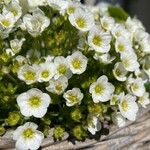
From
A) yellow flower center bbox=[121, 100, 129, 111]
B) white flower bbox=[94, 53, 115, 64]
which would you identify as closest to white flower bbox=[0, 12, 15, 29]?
white flower bbox=[94, 53, 115, 64]

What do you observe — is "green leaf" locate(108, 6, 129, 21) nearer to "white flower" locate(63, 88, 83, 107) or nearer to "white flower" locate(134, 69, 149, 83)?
"white flower" locate(134, 69, 149, 83)

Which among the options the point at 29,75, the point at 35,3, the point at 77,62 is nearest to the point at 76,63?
the point at 77,62

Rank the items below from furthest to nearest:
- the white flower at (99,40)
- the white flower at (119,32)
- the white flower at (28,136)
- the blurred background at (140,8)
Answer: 1. the blurred background at (140,8)
2. the white flower at (119,32)
3. the white flower at (99,40)
4. the white flower at (28,136)

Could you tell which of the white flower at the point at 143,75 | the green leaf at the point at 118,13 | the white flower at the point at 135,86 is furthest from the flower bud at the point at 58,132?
the green leaf at the point at 118,13

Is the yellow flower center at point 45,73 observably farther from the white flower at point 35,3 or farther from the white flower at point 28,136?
the white flower at point 35,3

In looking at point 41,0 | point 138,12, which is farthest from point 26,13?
point 138,12
